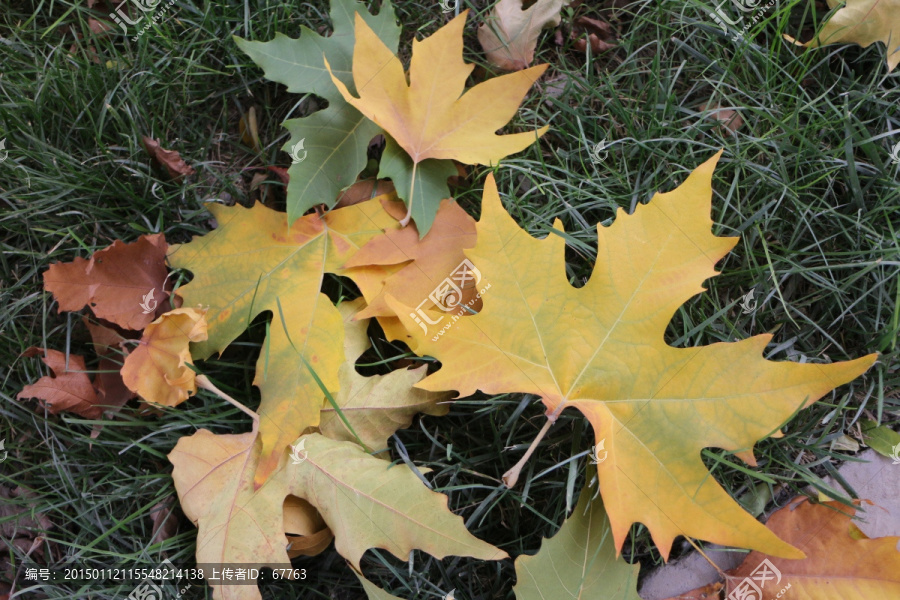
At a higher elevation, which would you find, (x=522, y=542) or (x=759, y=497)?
(x=522, y=542)

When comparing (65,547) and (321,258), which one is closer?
(321,258)

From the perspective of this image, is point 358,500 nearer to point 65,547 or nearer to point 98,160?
point 65,547

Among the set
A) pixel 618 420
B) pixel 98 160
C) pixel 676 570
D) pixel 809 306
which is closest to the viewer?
pixel 618 420

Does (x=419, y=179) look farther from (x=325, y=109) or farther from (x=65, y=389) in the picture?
(x=65, y=389)

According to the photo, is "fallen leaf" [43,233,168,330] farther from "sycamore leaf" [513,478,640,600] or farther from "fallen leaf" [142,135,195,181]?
"sycamore leaf" [513,478,640,600]

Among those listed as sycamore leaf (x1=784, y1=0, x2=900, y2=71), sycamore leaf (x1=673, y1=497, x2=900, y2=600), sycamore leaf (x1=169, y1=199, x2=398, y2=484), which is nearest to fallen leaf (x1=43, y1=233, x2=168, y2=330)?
sycamore leaf (x1=169, y1=199, x2=398, y2=484)

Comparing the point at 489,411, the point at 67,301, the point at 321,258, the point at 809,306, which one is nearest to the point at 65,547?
the point at 67,301

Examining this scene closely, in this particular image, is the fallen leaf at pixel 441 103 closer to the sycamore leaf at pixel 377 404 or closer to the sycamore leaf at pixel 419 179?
the sycamore leaf at pixel 419 179
